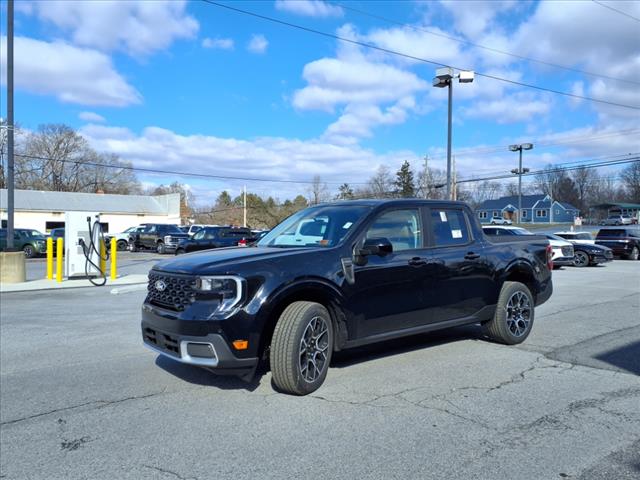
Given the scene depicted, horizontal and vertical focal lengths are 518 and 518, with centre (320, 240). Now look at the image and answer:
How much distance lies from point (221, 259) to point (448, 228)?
9.61 feet

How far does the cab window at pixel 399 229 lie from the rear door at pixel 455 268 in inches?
7.7

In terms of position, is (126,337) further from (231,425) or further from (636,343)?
(636,343)

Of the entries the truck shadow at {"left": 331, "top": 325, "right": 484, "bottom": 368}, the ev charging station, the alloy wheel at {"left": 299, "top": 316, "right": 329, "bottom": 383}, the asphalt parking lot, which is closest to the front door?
the alloy wheel at {"left": 299, "top": 316, "right": 329, "bottom": 383}

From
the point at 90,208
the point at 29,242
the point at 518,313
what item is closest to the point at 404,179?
the point at 90,208

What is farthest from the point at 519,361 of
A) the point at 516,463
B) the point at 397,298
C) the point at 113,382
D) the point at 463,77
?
the point at 463,77

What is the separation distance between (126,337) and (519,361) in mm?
5354

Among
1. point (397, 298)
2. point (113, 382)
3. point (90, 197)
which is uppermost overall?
point (90, 197)

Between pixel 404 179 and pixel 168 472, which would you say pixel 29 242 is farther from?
pixel 404 179

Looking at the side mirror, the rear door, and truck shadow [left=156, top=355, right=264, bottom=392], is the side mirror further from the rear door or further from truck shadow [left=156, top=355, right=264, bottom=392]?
truck shadow [left=156, top=355, right=264, bottom=392]

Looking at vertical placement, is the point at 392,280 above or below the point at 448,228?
below

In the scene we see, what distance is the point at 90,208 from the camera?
173ft

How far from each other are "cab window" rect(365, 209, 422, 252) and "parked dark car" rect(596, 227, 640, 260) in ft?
78.1

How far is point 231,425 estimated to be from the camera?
411 cm

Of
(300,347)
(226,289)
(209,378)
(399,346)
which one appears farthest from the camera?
(399,346)
